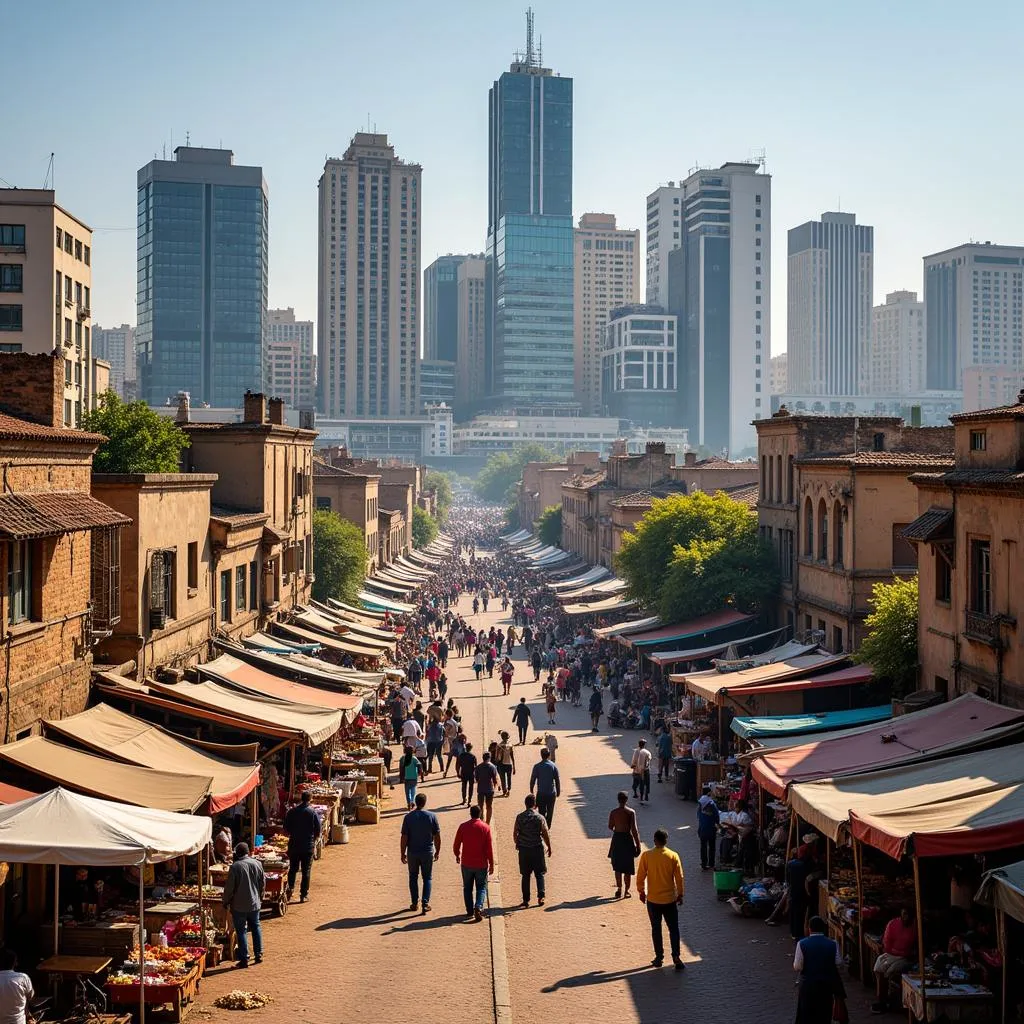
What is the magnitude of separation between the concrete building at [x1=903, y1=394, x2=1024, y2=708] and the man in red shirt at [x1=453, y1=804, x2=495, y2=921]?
8541 millimetres

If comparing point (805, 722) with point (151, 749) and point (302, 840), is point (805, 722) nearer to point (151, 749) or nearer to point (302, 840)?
point (302, 840)

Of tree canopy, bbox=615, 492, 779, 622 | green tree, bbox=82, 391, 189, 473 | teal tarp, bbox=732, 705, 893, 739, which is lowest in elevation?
teal tarp, bbox=732, 705, 893, 739

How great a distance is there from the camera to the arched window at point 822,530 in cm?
3456

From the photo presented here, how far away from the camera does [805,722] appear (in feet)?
76.8

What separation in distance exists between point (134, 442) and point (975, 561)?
61.4 ft

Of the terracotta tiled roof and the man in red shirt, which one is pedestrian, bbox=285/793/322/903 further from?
the terracotta tiled roof

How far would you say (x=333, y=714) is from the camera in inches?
939

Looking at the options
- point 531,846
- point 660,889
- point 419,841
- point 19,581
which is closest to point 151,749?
point 19,581

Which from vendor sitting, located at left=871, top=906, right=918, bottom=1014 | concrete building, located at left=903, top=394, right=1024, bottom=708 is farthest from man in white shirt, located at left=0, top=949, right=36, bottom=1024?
concrete building, located at left=903, top=394, right=1024, bottom=708

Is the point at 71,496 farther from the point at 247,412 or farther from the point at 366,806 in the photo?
the point at 247,412

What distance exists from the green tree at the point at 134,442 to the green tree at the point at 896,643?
16.2 meters

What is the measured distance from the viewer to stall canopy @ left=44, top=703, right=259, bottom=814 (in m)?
17.2

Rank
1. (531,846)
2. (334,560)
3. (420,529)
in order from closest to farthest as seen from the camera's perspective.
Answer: (531,846), (334,560), (420,529)

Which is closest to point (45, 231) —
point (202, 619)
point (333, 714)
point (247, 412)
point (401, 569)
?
point (401, 569)
